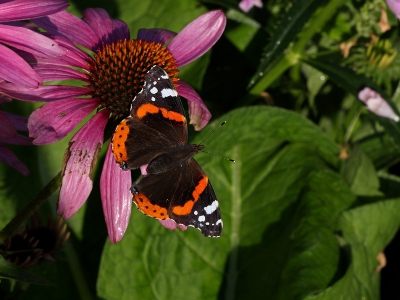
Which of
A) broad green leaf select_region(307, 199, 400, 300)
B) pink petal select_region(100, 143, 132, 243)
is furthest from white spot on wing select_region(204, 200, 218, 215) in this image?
broad green leaf select_region(307, 199, 400, 300)

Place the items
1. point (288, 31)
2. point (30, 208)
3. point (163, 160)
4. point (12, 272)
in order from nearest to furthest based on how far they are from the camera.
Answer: point (12, 272) → point (30, 208) → point (163, 160) → point (288, 31)

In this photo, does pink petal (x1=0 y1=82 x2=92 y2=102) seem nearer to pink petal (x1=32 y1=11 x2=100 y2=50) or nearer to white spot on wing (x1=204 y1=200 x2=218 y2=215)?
pink petal (x1=32 y1=11 x2=100 y2=50)

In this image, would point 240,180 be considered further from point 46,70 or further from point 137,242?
point 46,70

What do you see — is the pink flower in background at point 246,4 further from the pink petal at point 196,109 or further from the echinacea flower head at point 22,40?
the echinacea flower head at point 22,40

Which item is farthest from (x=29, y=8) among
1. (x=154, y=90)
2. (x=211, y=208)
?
(x=211, y=208)

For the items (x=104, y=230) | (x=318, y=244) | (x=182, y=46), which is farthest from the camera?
(x=104, y=230)

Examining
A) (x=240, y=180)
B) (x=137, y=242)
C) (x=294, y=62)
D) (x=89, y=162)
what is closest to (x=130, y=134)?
(x=89, y=162)

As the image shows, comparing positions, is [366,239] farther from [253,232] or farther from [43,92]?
[43,92]
